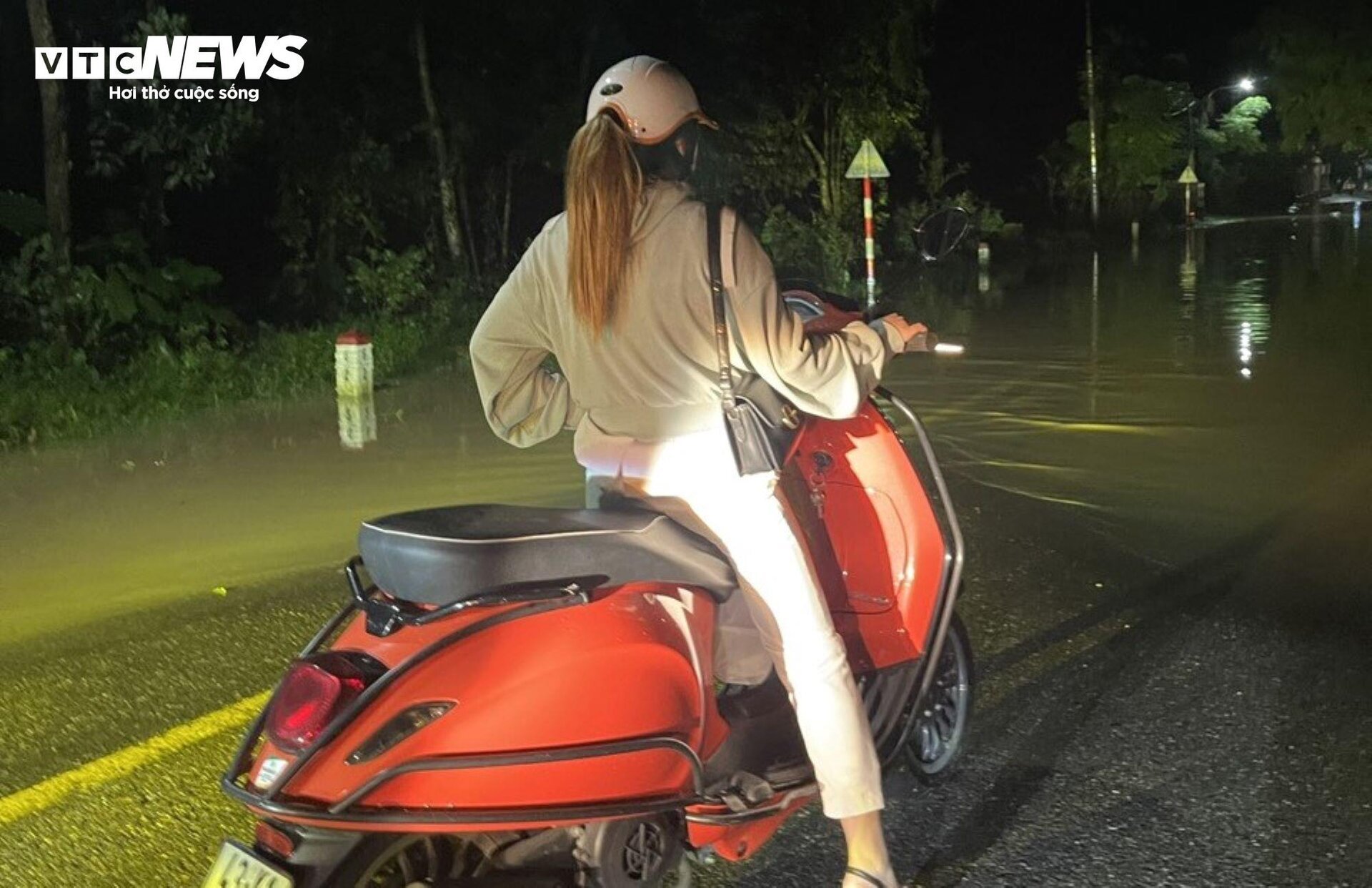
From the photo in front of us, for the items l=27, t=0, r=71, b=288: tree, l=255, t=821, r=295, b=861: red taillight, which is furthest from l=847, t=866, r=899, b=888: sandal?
l=27, t=0, r=71, b=288: tree

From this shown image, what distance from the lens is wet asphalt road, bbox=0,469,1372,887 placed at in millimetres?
3721

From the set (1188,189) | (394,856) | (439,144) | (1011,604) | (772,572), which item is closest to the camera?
(394,856)

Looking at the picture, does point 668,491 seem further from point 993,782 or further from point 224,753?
point 224,753

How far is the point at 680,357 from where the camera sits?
3039 mm

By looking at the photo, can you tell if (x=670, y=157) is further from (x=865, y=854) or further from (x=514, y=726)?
(x=865, y=854)

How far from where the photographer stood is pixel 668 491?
10.2ft

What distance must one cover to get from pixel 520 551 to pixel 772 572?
569 millimetres

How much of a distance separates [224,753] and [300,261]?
49.6 ft

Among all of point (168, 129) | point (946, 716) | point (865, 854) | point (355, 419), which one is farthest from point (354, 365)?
point (865, 854)

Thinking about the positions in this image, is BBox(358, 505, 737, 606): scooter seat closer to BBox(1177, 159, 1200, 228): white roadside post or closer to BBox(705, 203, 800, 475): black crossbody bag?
BBox(705, 203, 800, 475): black crossbody bag

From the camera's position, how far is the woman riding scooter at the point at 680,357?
117 inches

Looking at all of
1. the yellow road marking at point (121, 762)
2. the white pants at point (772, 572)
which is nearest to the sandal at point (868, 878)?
the white pants at point (772, 572)

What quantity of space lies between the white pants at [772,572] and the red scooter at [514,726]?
84mm

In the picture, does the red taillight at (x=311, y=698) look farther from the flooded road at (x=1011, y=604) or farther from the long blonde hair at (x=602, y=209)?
the flooded road at (x=1011, y=604)
